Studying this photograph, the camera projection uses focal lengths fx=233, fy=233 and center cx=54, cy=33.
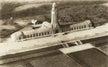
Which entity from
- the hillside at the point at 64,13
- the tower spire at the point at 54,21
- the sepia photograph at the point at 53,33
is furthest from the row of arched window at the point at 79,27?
the tower spire at the point at 54,21

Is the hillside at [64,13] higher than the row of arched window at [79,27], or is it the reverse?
the hillside at [64,13]

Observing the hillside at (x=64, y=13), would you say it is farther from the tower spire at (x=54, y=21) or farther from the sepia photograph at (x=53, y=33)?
the tower spire at (x=54, y=21)

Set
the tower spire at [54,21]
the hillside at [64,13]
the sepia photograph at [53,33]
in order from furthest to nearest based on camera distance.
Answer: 1. the hillside at [64,13]
2. the tower spire at [54,21]
3. the sepia photograph at [53,33]

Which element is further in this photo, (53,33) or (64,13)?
(64,13)

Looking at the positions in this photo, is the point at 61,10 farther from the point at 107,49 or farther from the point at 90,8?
the point at 107,49

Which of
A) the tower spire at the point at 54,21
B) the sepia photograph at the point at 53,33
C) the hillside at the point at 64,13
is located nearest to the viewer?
the sepia photograph at the point at 53,33

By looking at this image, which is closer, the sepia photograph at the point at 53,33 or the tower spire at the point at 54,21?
→ the sepia photograph at the point at 53,33

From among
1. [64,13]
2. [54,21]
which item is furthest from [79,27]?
[54,21]

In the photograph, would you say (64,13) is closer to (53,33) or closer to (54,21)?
(54,21)

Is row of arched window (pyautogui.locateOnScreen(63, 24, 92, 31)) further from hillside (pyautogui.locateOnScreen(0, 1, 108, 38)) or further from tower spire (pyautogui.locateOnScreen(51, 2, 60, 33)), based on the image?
tower spire (pyautogui.locateOnScreen(51, 2, 60, 33))
